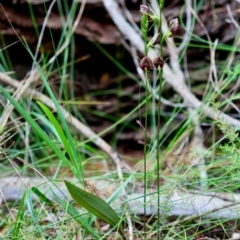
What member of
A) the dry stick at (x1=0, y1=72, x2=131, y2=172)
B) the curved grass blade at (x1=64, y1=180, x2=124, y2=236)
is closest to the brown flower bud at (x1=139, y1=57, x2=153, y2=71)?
the curved grass blade at (x1=64, y1=180, x2=124, y2=236)

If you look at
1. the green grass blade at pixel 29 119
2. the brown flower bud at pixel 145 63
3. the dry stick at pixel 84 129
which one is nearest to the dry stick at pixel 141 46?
the dry stick at pixel 84 129

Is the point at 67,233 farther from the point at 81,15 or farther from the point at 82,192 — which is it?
the point at 81,15

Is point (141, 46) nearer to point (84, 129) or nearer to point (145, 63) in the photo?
point (84, 129)

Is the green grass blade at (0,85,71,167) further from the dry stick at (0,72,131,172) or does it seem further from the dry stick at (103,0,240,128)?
the dry stick at (103,0,240,128)

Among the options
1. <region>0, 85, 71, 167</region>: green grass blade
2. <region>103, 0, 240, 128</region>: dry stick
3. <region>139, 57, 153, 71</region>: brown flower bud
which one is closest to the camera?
<region>139, 57, 153, 71</region>: brown flower bud

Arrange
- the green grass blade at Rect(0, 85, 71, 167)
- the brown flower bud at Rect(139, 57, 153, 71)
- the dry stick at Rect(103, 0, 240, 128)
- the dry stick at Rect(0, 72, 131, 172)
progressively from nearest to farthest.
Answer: the brown flower bud at Rect(139, 57, 153, 71)
the green grass blade at Rect(0, 85, 71, 167)
the dry stick at Rect(0, 72, 131, 172)
the dry stick at Rect(103, 0, 240, 128)

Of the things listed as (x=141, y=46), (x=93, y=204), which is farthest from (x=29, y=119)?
(x=141, y=46)

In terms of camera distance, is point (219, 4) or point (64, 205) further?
point (219, 4)

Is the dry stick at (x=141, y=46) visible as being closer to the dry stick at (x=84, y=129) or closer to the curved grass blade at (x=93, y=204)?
the dry stick at (x=84, y=129)

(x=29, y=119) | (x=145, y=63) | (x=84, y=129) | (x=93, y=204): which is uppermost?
(x=145, y=63)

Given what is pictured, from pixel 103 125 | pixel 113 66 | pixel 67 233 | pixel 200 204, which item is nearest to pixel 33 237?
pixel 67 233

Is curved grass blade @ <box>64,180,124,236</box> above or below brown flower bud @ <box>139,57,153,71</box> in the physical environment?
below
